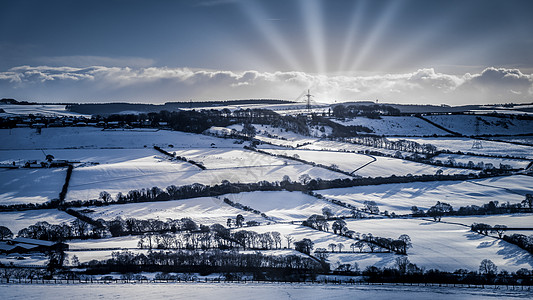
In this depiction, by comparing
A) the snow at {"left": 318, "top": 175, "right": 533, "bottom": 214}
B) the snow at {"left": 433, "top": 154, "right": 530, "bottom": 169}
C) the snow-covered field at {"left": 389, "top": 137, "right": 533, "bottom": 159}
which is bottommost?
the snow at {"left": 318, "top": 175, "right": 533, "bottom": 214}

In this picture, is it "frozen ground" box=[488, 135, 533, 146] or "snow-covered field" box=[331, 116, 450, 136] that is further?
"snow-covered field" box=[331, 116, 450, 136]

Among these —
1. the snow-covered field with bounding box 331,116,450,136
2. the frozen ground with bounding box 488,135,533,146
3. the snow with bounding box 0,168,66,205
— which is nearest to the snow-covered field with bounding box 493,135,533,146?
the frozen ground with bounding box 488,135,533,146

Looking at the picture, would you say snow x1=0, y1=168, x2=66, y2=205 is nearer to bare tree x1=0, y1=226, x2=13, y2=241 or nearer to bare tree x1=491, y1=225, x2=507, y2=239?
bare tree x1=0, y1=226, x2=13, y2=241

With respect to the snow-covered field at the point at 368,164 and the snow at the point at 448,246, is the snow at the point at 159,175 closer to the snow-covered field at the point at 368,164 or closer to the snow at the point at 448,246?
the snow-covered field at the point at 368,164

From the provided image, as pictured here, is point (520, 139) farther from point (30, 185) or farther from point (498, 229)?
point (30, 185)

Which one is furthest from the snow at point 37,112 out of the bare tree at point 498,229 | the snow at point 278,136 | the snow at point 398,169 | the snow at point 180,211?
the bare tree at point 498,229
